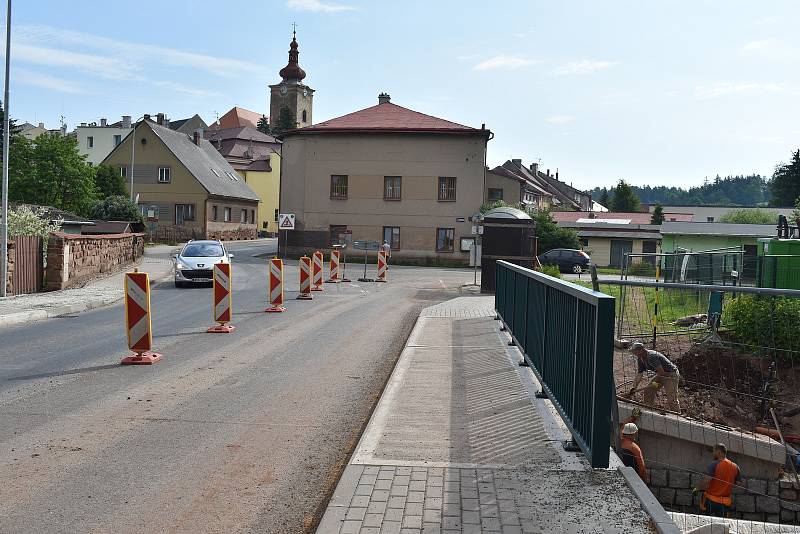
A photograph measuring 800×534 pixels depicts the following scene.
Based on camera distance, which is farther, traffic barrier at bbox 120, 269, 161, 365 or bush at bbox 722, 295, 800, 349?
traffic barrier at bbox 120, 269, 161, 365

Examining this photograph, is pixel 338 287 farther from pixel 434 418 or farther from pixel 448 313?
pixel 434 418

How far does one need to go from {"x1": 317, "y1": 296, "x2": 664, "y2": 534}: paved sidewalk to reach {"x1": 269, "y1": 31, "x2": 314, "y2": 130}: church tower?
4095 inches

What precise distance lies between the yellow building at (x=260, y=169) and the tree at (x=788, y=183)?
212ft

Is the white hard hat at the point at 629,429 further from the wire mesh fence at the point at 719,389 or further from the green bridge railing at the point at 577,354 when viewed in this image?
the green bridge railing at the point at 577,354

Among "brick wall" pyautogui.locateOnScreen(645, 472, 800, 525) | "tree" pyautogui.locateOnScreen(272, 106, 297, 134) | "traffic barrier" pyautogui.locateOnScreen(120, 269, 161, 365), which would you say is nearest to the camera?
"brick wall" pyautogui.locateOnScreen(645, 472, 800, 525)

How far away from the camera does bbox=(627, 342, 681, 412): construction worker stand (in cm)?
795

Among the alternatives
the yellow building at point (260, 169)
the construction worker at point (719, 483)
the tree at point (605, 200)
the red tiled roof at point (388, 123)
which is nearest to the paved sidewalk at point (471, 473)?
the construction worker at point (719, 483)

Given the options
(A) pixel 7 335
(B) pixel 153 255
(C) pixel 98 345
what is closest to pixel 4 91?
(A) pixel 7 335

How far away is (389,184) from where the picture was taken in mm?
50000

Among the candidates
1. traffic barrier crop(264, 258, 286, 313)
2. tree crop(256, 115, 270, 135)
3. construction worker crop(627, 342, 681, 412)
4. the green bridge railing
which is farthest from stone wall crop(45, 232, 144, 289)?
tree crop(256, 115, 270, 135)

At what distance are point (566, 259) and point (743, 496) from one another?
36529mm

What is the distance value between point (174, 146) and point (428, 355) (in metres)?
57.4

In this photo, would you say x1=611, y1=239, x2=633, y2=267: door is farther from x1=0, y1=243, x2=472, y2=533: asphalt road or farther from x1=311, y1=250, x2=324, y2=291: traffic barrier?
x1=0, y1=243, x2=472, y2=533: asphalt road

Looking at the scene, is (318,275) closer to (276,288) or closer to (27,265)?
(276,288)
